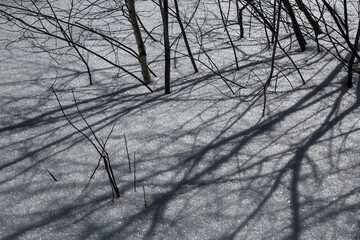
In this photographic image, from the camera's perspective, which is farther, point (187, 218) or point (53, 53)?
point (53, 53)

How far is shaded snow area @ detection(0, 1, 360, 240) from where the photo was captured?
61.4 inches

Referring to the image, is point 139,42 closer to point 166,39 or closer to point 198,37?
point 166,39

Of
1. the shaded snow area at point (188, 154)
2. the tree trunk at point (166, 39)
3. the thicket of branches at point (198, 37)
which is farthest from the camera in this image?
the thicket of branches at point (198, 37)

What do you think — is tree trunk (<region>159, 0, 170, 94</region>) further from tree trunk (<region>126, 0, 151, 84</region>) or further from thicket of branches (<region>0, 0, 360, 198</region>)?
tree trunk (<region>126, 0, 151, 84</region>)

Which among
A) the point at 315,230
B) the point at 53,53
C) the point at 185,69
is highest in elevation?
the point at 53,53

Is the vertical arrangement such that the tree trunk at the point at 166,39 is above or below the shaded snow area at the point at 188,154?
above

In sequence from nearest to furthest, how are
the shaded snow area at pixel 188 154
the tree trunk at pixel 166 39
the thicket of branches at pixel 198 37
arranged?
the shaded snow area at pixel 188 154
the tree trunk at pixel 166 39
the thicket of branches at pixel 198 37

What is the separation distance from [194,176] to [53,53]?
1.50m

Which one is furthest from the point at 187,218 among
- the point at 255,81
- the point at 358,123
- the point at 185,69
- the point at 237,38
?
the point at 237,38

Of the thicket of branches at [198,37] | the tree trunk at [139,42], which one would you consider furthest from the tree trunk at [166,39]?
the tree trunk at [139,42]

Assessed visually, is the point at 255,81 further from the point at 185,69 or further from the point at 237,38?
the point at 237,38

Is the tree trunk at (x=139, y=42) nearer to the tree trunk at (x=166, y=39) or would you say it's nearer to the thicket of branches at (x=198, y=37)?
the thicket of branches at (x=198, y=37)

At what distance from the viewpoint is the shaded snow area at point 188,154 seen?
5.11 ft

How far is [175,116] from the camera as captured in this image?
2.20m
